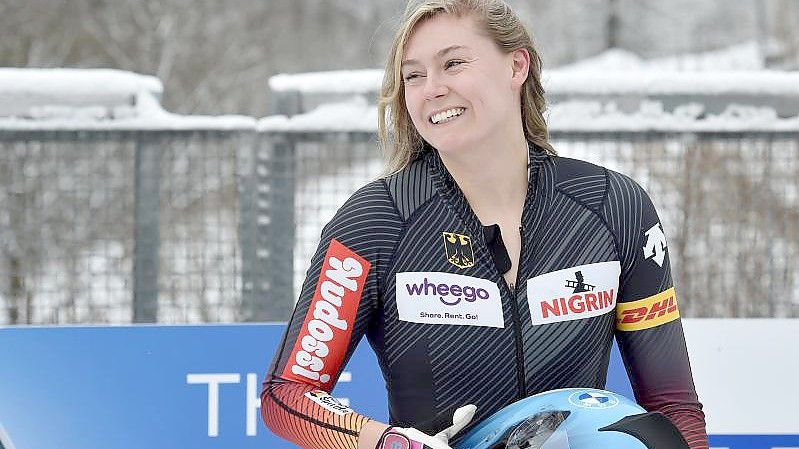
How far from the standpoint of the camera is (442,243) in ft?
7.61

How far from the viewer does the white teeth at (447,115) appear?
2262mm

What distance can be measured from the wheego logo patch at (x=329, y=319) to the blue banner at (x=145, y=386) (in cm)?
76

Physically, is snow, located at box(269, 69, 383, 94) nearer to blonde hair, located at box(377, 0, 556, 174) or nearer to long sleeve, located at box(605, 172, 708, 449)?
blonde hair, located at box(377, 0, 556, 174)

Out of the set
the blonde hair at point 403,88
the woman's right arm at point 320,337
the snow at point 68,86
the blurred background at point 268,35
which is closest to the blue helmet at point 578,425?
the woman's right arm at point 320,337

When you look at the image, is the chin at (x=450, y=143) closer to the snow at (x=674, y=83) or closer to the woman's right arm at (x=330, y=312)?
the woman's right arm at (x=330, y=312)

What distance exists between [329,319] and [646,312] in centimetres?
65

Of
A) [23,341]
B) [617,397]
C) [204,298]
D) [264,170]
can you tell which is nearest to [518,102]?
[617,397]

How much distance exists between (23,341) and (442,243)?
1.28m

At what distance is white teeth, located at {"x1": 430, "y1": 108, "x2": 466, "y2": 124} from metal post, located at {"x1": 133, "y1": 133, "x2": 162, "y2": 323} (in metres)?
2.11

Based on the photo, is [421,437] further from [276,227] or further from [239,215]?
[239,215]

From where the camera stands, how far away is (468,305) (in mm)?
2281

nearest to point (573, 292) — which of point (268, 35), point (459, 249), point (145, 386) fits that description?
point (459, 249)

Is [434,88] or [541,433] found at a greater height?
[434,88]

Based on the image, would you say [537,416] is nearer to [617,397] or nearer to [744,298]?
[617,397]
